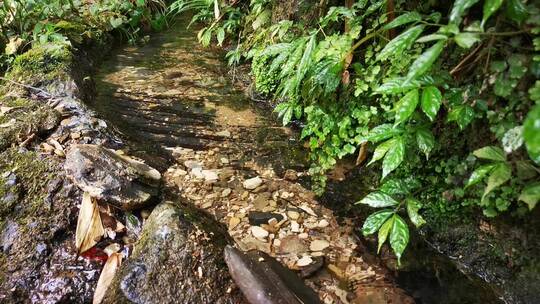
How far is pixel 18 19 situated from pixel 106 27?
1722 mm

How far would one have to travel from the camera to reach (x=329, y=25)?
3.63m

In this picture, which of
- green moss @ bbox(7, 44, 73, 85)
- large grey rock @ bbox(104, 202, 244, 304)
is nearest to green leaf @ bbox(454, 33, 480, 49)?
large grey rock @ bbox(104, 202, 244, 304)

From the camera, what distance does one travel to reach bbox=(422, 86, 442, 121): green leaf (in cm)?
198

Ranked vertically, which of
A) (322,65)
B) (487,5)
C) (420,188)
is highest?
(487,5)

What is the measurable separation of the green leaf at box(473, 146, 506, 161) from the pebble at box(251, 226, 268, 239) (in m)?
1.53

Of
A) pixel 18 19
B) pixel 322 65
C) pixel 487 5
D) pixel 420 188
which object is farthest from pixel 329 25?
pixel 18 19

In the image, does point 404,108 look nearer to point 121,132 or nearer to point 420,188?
point 420,188

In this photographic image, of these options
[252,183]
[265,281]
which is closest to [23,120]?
[252,183]

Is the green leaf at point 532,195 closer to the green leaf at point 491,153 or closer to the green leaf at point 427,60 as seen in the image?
the green leaf at point 491,153

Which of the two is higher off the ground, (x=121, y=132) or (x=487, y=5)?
(x=487, y=5)

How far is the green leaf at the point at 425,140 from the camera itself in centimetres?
228

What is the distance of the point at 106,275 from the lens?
2.41 m

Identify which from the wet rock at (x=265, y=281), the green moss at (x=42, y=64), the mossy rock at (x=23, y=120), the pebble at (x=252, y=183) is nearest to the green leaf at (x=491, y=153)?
the wet rock at (x=265, y=281)

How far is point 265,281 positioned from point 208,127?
→ 91.5 inches
